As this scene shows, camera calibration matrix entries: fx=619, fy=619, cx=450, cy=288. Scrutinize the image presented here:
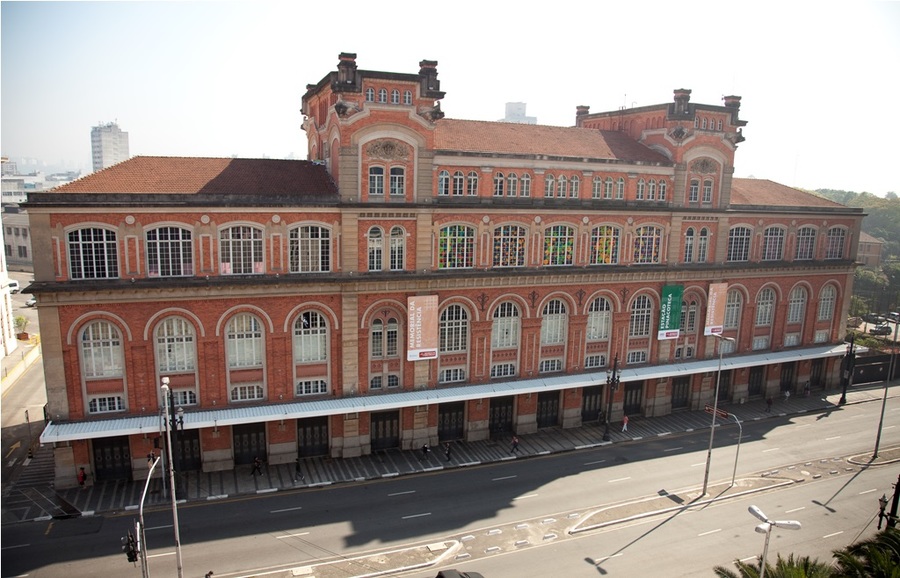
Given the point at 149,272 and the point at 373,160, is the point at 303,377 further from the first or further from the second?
the point at 373,160

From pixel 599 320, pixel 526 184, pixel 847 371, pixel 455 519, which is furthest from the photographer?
pixel 847 371

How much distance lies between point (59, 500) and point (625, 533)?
3391 cm

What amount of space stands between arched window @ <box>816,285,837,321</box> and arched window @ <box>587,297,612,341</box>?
25323mm

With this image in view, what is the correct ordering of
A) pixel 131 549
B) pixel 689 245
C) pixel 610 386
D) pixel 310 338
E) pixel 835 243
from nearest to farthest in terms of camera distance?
pixel 131 549, pixel 310 338, pixel 610 386, pixel 689 245, pixel 835 243

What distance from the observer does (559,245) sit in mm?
48719

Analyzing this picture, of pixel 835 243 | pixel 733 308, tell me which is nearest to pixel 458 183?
pixel 733 308

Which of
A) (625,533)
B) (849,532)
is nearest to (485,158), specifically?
(625,533)

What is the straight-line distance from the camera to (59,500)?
122 feet

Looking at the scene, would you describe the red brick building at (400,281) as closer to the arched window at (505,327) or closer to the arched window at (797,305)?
the arched window at (505,327)

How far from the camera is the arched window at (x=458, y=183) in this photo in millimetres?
45219

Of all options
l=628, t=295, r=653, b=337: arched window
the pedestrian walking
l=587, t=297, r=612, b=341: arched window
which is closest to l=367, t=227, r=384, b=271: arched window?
the pedestrian walking

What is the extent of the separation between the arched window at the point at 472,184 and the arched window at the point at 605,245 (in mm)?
10508

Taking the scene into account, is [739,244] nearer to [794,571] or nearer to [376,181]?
[376,181]

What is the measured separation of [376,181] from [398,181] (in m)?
1.58
